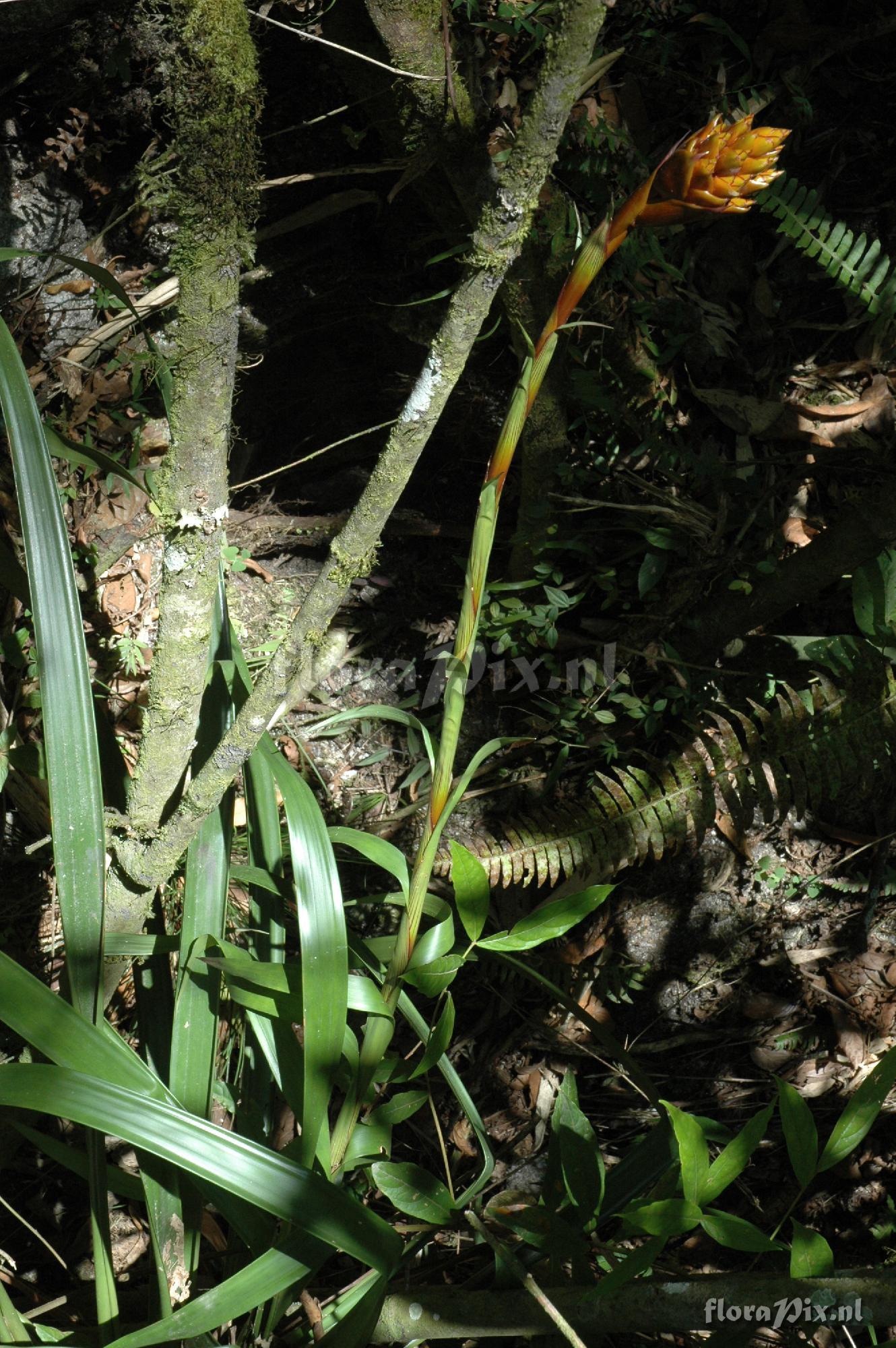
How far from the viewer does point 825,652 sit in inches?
49.6

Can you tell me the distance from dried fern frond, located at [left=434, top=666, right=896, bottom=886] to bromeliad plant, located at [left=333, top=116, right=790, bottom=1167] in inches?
21.5

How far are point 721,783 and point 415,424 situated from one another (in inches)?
30.5

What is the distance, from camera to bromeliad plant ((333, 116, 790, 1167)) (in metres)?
0.49

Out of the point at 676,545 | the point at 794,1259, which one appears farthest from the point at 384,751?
the point at 794,1259

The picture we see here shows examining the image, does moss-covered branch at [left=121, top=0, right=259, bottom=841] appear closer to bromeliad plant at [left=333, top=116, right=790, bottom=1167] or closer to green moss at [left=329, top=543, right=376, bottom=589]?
green moss at [left=329, top=543, right=376, bottom=589]

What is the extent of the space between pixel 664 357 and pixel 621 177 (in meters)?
0.28

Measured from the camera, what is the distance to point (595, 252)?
1.70ft

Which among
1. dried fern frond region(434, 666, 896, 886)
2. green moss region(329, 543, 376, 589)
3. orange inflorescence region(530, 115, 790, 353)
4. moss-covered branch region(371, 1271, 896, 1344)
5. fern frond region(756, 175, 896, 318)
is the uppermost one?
orange inflorescence region(530, 115, 790, 353)

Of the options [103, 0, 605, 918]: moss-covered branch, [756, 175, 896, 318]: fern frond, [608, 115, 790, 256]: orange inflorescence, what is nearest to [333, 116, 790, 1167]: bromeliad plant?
[608, 115, 790, 256]: orange inflorescence

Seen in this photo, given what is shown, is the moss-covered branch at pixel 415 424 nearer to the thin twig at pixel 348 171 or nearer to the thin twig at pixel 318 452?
the thin twig at pixel 318 452

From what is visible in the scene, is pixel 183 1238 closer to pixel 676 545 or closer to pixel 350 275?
pixel 676 545

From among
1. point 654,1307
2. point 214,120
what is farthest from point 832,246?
point 654,1307

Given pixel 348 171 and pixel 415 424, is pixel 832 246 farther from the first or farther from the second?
pixel 415 424

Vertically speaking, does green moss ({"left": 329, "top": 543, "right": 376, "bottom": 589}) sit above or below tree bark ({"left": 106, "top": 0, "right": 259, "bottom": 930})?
below
